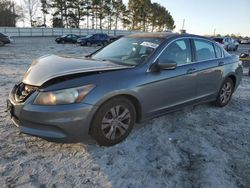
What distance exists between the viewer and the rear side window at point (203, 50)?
4.89 metres

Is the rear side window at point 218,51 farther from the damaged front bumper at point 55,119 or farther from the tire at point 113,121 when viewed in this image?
Answer: the damaged front bumper at point 55,119

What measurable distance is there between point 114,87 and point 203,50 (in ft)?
7.85

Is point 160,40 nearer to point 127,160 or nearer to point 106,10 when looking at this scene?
point 127,160

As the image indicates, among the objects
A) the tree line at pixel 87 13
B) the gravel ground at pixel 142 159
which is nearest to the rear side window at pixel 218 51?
the gravel ground at pixel 142 159

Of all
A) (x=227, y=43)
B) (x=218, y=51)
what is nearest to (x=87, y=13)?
(x=227, y=43)

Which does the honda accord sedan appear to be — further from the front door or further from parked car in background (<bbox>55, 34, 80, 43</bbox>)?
parked car in background (<bbox>55, 34, 80, 43</bbox>)

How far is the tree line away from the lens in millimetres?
56719

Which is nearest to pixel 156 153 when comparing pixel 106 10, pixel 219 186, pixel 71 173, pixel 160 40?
pixel 219 186

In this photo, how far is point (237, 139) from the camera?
418cm

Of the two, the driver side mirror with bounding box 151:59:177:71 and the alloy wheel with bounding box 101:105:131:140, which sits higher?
the driver side mirror with bounding box 151:59:177:71

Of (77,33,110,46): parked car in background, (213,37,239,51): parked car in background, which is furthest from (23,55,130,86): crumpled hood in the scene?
(77,33,110,46): parked car in background

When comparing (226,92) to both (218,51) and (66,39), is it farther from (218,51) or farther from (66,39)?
(66,39)

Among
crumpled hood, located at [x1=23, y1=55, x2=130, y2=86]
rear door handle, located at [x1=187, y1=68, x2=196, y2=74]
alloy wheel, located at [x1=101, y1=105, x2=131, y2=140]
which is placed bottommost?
alloy wheel, located at [x1=101, y1=105, x2=131, y2=140]

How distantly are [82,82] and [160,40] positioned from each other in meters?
1.71
